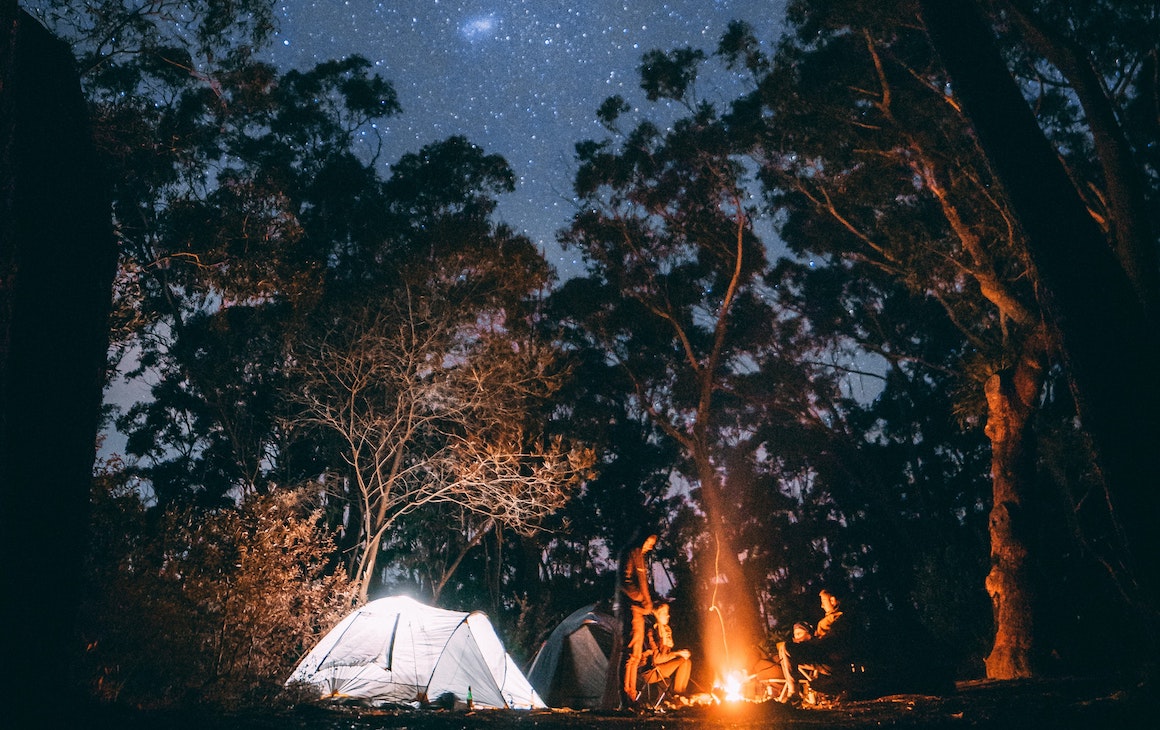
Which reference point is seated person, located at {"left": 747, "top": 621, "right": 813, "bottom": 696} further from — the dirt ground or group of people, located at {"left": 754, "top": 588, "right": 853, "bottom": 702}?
the dirt ground

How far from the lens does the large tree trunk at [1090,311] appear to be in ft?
11.1

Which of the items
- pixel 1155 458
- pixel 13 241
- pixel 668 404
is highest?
pixel 668 404

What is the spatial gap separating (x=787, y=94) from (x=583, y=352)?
368 inches

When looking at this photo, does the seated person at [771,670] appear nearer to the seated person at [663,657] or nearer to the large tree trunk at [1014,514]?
the seated person at [663,657]

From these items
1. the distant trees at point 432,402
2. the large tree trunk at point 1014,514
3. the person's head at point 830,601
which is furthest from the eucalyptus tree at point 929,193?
the distant trees at point 432,402

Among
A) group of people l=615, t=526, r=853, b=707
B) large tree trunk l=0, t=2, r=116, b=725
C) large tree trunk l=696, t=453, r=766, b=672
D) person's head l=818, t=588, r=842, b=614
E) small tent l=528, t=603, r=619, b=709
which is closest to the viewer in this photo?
large tree trunk l=0, t=2, r=116, b=725

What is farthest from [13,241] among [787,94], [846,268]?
[846,268]

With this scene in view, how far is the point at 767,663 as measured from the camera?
27.2ft

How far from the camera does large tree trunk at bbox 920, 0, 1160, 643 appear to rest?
11.1 feet

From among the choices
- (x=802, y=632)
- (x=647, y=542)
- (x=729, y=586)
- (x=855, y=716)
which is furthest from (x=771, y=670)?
(x=729, y=586)

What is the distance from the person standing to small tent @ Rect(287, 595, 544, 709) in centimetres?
215

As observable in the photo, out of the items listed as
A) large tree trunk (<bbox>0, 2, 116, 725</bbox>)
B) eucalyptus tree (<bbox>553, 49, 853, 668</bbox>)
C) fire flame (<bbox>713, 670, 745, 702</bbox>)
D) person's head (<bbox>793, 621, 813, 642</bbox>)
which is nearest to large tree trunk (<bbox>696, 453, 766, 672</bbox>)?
eucalyptus tree (<bbox>553, 49, 853, 668</bbox>)

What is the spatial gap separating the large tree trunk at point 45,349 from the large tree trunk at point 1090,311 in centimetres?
486

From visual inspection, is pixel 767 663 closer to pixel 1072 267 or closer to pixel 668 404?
pixel 1072 267
